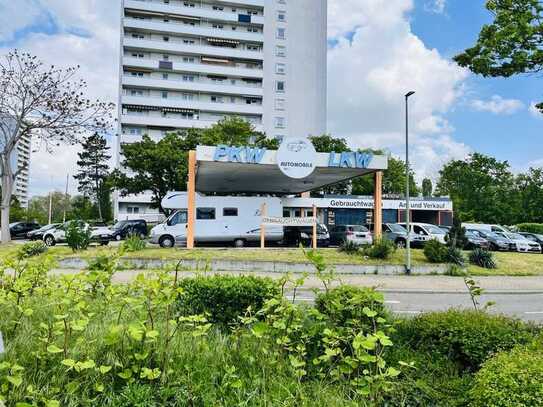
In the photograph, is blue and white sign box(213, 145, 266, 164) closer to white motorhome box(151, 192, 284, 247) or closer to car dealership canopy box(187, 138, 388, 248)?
car dealership canopy box(187, 138, 388, 248)

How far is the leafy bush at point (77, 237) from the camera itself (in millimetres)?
17250

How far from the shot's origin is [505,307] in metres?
10.6

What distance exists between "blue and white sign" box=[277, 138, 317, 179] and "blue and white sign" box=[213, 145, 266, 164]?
96 cm

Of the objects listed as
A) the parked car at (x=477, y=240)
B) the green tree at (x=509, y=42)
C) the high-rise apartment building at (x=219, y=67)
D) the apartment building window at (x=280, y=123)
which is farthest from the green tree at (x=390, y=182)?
the green tree at (x=509, y=42)

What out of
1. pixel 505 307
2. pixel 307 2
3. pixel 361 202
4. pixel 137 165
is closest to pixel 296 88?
pixel 307 2

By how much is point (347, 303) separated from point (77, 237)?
1618 cm

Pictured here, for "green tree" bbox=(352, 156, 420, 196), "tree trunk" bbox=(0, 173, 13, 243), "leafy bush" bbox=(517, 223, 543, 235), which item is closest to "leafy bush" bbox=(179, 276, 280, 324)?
"tree trunk" bbox=(0, 173, 13, 243)

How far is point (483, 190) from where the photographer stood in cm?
5409

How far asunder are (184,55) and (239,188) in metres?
38.5

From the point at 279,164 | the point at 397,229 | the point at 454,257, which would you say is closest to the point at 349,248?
the point at 454,257

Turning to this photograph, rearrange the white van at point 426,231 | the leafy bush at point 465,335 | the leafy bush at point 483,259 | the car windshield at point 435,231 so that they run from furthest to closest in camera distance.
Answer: the car windshield at point 435,231, the white van at point 426,231, the leafy bush at point 483,259, the leafy bush at point 465,335

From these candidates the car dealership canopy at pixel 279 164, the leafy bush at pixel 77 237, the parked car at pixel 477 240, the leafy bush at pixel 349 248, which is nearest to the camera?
the leafy bush at pixel 77 237

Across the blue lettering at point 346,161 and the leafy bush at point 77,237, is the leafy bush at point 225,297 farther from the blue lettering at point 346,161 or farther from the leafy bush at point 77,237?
the blue lettering at point 346,161

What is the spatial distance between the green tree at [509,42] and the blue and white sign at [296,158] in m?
12.5
